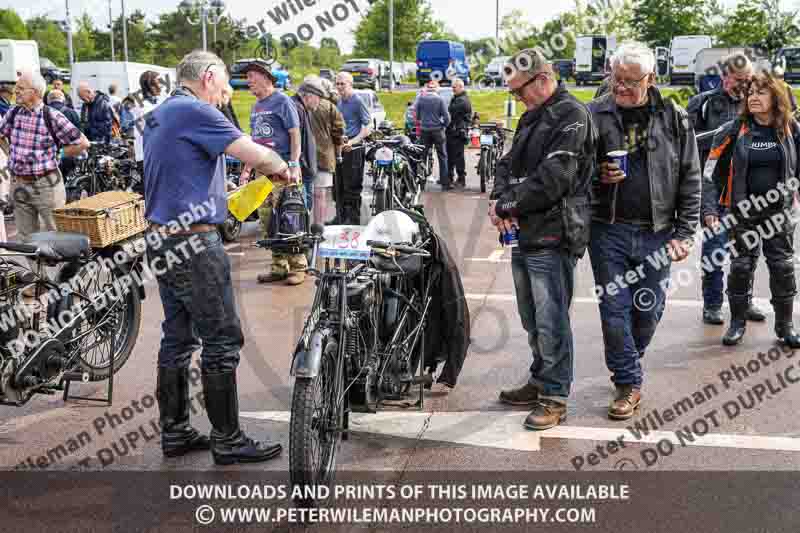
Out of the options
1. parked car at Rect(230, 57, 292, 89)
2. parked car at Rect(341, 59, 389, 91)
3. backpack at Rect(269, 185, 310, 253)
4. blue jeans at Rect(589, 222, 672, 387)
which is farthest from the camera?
parked car at Rect(341, 59, 389, 91)

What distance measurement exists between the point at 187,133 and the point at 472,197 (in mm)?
10273

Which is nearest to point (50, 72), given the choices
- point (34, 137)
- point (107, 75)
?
point (107, 75)

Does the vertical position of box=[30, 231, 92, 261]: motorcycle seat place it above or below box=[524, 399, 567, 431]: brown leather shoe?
above

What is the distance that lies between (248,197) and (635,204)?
7.22ft

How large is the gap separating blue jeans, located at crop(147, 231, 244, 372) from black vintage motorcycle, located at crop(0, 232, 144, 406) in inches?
37.5

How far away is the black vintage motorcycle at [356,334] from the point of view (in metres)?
3.50

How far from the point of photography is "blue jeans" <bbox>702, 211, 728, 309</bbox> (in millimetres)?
6484

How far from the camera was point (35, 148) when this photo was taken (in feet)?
22.8

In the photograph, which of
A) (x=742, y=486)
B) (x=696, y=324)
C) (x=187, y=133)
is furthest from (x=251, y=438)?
(x=696, y=324)

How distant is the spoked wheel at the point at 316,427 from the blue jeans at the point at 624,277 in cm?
181

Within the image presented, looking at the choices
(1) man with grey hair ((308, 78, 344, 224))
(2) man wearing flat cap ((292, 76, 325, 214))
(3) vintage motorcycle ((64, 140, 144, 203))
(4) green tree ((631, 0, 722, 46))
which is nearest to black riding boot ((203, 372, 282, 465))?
(2) man wearing flat cap ((292, 76, 325, 214))

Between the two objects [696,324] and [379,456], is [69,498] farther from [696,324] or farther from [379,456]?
[696,324]

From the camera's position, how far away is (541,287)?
14.9 ft

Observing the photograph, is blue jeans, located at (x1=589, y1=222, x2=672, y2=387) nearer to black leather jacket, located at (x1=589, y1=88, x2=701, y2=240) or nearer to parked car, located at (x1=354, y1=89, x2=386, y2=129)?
black leather jacket, located at (x1=589, y1=88, x2=701, y2=240)
